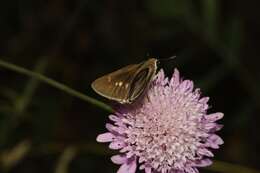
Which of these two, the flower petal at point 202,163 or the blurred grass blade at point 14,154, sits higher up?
the blurred grass blade at point 14,154

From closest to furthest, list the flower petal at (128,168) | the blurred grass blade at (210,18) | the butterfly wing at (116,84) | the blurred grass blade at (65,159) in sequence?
the butterfly wing at (116,84) < the flower petal at (128,168) < the blurred grass blade at (65,159) < the blurred grass blade at (210,18)

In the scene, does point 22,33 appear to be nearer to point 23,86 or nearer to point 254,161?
point 23,86

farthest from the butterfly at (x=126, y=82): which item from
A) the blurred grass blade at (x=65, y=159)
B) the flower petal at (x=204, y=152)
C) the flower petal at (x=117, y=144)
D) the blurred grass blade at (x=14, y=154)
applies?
the blurred grass blade at (x=14, y=154)

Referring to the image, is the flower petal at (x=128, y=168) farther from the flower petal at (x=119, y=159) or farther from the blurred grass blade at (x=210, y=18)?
the blurred grass blade at (x=210, y=18)

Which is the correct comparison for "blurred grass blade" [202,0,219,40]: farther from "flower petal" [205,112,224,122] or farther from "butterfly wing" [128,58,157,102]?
"butterfly wing" [128,58,157,102]

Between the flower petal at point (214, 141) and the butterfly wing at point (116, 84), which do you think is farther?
the flower petal at point (214, 141)

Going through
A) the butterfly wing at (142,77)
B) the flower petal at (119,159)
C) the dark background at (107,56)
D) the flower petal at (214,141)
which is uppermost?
the dark background at (107,56)

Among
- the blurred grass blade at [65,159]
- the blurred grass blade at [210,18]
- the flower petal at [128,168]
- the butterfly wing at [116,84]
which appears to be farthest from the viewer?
the blurred grass blade at [210,18]
